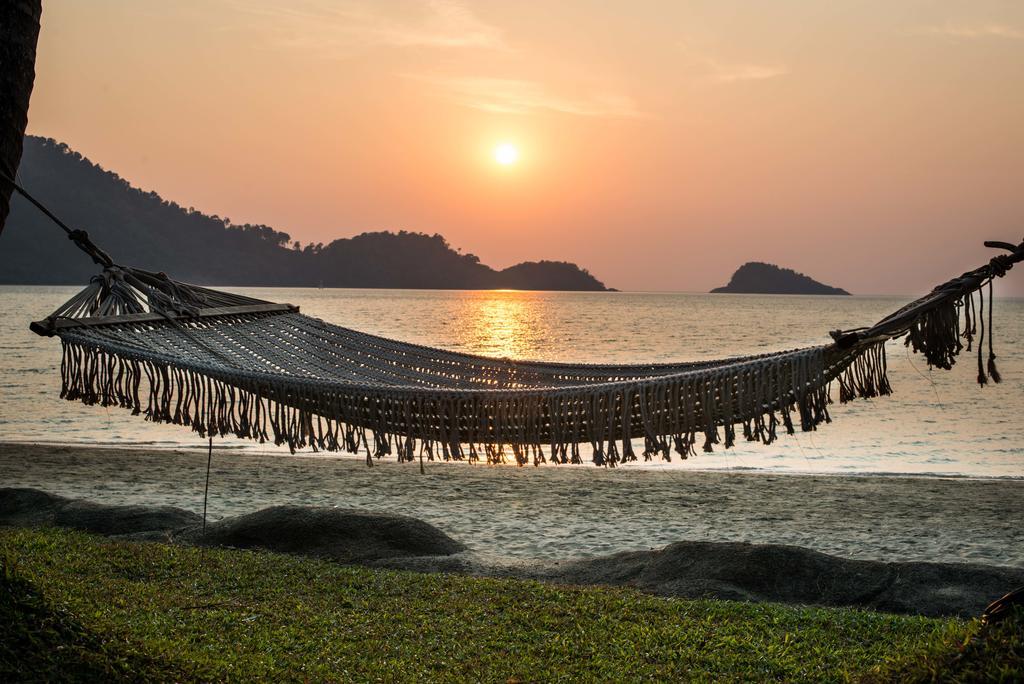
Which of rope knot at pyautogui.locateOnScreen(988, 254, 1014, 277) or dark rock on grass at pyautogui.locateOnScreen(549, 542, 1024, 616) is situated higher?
rope knot at pyautogui.locateOnScreen(988, 254, 1014, 277)

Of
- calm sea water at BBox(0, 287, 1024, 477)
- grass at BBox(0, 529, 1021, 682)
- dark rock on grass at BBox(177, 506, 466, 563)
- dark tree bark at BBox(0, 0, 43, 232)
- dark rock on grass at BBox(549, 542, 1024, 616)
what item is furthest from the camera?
calm sea water at BBox(0, 287, 1024, 477)

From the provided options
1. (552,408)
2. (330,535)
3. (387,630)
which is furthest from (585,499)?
(387,630)

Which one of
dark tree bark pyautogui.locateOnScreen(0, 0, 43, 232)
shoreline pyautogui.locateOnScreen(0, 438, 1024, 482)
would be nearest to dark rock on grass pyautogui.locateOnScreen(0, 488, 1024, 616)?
dark tree bark pyautogui.locateOnScreen(0, 0, 43, 232)

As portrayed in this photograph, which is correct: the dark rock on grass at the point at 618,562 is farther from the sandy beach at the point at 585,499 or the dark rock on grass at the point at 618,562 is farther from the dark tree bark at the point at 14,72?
the dark tree bark at the point at 14,72

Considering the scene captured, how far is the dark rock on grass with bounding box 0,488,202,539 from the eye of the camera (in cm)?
A: 417

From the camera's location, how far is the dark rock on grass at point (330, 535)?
3868mm

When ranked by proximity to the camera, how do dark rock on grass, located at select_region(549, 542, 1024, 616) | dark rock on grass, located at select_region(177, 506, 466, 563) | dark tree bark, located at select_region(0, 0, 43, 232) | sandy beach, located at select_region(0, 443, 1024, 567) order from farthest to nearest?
sandy beach, located at select_region(0, 443, 1024, 567), dark rock on grass, located at select_region(177, 506, 466, 563), dark rock on grass, located at select_region(549, 542, 1024, 616), dark tree bark, located at select_region(0, 0, 43, 232)

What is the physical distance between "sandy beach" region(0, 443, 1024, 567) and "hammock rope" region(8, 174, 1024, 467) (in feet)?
4.33

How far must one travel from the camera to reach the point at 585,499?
606cm

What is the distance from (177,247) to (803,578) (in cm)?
8541

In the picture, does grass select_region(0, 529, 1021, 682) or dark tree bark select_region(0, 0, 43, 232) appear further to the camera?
dark tree bark select_region(0, 0, 43, 232)

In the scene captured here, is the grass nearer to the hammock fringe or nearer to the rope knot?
the hammock fringe

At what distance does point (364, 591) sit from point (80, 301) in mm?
1625

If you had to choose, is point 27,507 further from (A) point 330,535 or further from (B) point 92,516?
(A) point 330,535
